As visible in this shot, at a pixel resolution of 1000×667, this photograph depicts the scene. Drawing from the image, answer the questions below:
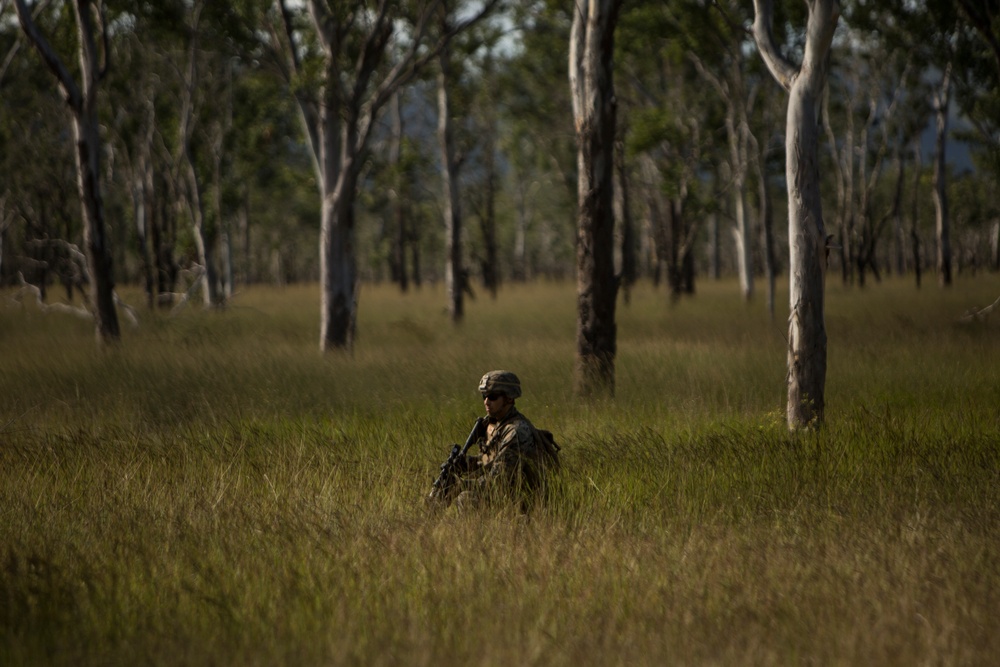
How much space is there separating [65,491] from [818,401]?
540 cm

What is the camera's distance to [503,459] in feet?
17.2

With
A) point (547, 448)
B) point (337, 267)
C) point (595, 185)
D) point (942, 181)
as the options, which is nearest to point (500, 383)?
point (547, 448)

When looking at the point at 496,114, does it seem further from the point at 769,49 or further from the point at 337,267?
the point at 769,49

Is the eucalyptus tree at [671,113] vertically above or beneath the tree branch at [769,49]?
above

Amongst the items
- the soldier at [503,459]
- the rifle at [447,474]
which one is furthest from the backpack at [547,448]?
the rifle at [447,474]

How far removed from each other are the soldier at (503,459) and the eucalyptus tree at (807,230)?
283 centimetres

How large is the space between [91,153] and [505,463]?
10327mm

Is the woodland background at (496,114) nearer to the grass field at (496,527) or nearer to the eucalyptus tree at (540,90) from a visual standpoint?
the eucalyptus tree at (540,90)

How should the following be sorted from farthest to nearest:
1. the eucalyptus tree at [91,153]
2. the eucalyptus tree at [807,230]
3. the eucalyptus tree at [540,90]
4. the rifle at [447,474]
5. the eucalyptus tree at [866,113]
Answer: the eucalyptus tree at [866,113] < the eucalyptus tree at [540,90] < the eucalyptus tree at [91,153] < the eucalyptus tree at [807,230] < the rifle at [447,474]

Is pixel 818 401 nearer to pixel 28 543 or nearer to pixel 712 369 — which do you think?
pixel 712 369


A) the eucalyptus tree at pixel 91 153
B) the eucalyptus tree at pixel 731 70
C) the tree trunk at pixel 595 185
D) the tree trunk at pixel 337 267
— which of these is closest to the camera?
the tree trunk at pixel 595 185

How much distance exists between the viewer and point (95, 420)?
801cm

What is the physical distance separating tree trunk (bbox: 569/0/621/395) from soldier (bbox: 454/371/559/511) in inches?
161

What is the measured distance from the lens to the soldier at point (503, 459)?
205 inches
